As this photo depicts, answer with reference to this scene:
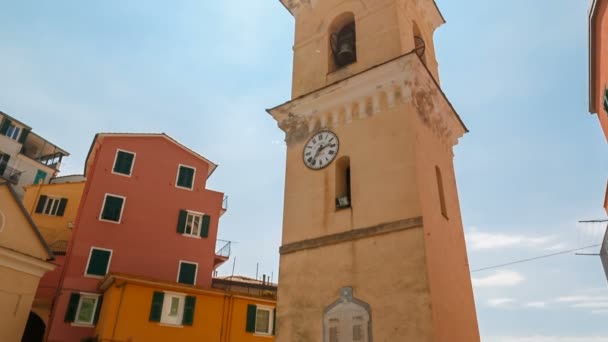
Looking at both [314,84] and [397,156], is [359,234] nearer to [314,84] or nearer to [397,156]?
[397,156]

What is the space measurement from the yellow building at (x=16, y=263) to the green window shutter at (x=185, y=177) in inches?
325

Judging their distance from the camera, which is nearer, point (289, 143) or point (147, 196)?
point (289, 143)

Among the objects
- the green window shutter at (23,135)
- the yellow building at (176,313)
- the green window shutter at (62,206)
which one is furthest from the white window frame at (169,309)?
the green window shutter at (23,135)

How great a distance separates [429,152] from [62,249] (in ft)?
71.9

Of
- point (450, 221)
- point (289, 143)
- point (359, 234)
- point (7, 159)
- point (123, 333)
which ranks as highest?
point (7, 159)

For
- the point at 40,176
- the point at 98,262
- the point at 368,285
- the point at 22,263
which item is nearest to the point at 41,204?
the point at 98,262

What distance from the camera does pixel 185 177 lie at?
24.7 metres

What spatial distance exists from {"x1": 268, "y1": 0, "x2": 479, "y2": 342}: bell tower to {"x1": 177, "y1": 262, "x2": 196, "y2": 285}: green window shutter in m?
12.6

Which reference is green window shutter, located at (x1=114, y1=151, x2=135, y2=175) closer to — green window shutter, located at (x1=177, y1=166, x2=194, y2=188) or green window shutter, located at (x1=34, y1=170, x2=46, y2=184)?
green window shutter, located at (x1=177, y1=166, x2=194, y2=188)

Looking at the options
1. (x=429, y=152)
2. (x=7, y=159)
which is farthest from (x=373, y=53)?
(x=7, y=159)

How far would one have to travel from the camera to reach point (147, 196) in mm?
22875

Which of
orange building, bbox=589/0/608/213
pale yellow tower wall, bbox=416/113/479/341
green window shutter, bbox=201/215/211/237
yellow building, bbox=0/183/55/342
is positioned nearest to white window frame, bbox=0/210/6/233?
yellow building, bbox=0/183/55/342

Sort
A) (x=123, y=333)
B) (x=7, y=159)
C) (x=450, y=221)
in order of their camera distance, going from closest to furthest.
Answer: (x=450, y=221), (x=123, y=333), (x=7, y=159)

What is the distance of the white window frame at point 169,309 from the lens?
60.2ft
